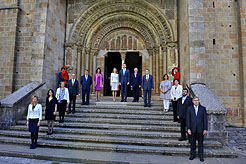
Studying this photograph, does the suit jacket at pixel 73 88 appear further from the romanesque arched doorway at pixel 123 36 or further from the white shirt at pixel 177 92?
the white shirt at pixel 177 92

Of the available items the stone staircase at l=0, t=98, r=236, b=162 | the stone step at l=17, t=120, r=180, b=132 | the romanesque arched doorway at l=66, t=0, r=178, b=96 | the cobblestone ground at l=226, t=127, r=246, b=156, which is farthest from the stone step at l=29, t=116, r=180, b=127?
the romanesque arched doorway at l=66, t=0, r=178, b=96

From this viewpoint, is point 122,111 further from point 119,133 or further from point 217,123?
point 217,123

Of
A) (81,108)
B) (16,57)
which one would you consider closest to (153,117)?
(81,108)

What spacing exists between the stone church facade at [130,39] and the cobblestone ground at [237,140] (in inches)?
43.9

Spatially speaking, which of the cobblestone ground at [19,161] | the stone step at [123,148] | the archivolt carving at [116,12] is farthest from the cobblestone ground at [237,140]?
the archivolt carving at [116,12]

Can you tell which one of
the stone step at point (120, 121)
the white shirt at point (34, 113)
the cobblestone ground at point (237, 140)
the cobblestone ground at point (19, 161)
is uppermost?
the white shirt at point (34, 113)

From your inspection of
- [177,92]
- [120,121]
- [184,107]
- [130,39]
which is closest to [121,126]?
[120,121]

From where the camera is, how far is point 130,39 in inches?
411

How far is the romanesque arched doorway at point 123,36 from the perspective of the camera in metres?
9.35

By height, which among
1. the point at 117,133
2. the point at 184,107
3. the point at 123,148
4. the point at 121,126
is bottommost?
the point at 123,148

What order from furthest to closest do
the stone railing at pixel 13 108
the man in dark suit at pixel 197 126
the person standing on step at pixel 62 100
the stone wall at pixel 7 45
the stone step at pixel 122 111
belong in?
the stone wall at pixel 7 45 → the stone step at pixel 122 111 → the stone railing at pixel 13 108 → the person standing on step at pixel 62 100 → the man in dark suit at pixel 197 126

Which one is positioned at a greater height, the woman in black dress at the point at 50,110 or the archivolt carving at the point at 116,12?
the archivolt carving at the point at 116,12

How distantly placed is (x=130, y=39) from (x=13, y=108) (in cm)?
711

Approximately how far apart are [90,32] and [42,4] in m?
2.90
